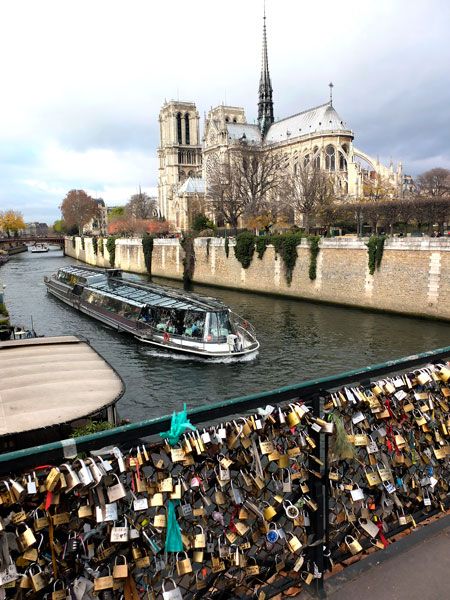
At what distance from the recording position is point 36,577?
2.15 m

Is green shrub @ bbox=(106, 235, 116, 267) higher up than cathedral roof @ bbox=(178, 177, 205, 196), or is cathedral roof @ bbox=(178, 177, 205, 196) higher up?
cathedral roof @ bbox=(178, 177, 205, 196)

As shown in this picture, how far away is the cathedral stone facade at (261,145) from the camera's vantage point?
6244 centimetres

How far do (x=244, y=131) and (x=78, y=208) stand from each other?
116 ft

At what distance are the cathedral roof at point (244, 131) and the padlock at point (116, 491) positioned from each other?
80703 mm

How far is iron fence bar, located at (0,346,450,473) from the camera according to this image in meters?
2.03

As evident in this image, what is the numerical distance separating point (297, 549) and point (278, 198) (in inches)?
1911

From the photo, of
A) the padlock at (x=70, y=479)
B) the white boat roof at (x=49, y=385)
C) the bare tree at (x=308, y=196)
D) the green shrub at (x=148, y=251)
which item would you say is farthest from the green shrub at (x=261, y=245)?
the padlock at (x=70, y=479)

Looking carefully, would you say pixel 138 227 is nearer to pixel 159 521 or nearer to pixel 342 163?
pixel 342 163

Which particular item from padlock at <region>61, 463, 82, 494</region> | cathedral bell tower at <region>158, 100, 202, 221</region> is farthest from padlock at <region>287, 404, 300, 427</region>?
cathedral bell tower at <region>158, 100, 202, 221</region>

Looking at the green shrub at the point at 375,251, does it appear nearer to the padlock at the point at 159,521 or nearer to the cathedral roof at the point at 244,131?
the padlock at the point at 159,521

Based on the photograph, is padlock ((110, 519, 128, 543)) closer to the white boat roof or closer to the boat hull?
the white boat roof

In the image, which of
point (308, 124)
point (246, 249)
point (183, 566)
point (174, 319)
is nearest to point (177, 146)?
point (308, 124)

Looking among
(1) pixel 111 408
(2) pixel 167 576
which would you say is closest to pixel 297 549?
(2) pixel 167 576

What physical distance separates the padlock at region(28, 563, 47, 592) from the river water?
10386mm
